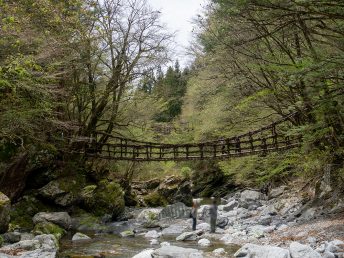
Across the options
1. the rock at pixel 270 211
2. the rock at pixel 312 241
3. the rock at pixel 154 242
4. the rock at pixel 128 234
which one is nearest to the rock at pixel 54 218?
the rock at pixel 128 234

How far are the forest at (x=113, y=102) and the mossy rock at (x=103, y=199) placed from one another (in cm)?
4

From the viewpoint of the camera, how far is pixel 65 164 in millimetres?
12359

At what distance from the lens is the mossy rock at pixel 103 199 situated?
40.4 feet

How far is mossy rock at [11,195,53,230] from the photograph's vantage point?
9.89 meters

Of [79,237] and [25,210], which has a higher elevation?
[25,210]

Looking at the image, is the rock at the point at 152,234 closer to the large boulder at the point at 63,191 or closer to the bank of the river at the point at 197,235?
the bank of the river at the point at 197,235

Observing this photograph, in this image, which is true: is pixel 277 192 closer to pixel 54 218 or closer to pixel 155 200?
pixel 155 200

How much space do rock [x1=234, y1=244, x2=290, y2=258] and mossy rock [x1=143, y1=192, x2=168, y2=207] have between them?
36.6 ft

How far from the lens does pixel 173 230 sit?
33.0 feet

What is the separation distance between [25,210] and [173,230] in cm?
418

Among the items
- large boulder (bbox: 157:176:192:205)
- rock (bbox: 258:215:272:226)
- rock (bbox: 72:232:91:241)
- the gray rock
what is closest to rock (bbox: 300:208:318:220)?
rock (bbox: 258:215:272:226)

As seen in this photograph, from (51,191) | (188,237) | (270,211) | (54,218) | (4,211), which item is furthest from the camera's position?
(51,191)

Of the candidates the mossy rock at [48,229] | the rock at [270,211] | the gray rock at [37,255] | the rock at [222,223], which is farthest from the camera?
the rock at [270,211]

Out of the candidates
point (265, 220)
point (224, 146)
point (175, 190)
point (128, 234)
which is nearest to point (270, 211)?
point (265, 220)
